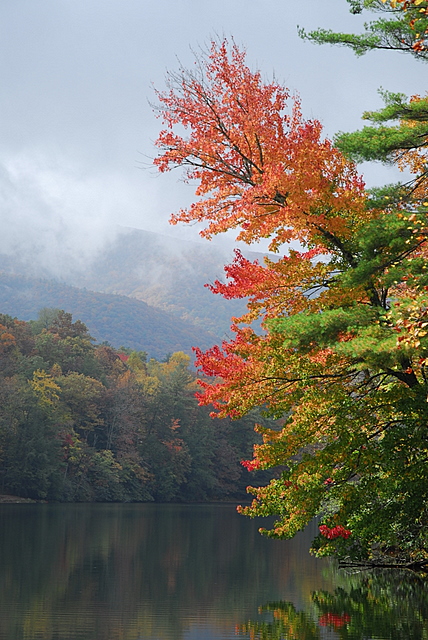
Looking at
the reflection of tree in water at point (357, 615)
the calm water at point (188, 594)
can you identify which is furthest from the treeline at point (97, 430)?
the reflection of tree in water at point (357, 615)

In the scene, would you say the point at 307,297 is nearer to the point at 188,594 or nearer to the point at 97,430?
the point at 188,594

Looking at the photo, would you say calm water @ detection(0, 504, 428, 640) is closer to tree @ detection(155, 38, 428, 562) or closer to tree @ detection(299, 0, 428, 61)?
tree @ detection(155, 38, 428, 562)

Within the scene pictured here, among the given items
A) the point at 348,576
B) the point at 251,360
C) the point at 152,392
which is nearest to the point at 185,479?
the point at 152,392

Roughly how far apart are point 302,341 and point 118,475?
62.3 meters

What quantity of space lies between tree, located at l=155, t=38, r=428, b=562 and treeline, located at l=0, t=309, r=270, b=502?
49320mm

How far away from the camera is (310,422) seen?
14234 millimetres

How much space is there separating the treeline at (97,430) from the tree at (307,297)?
162 ft

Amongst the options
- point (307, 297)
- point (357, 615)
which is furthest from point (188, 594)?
point (307, 297)

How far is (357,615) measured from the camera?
46.4 ft

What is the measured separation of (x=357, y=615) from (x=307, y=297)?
5.91 metres

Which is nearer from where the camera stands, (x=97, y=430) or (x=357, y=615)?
(x=357, y=615)

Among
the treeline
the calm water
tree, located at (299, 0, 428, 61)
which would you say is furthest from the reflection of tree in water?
the treeline

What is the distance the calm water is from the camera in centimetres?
1286

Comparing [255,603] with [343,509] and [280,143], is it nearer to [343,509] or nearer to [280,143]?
[343,509]
